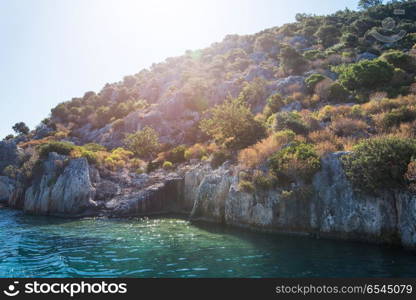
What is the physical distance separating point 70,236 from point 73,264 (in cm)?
688

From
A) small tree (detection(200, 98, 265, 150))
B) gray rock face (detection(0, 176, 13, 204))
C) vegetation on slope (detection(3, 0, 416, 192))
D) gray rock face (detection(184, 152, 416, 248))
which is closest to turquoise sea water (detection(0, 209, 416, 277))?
gray rock face (detection(184, 152, 416, 248))

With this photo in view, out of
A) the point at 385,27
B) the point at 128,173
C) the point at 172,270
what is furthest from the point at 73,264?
the point at 385,27

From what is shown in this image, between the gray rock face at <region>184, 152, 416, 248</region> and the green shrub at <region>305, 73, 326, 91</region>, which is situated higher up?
the green shrub at <region>305, 73, 326, 91</region>

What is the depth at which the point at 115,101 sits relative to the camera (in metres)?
72.4

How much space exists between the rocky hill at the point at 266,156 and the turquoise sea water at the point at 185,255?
2219mm

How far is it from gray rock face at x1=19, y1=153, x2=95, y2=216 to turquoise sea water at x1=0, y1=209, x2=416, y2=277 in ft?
23.3

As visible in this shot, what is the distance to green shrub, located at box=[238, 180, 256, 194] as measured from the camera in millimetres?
21234

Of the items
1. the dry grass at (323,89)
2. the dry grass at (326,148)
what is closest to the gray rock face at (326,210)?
the dry grass at (326,148)

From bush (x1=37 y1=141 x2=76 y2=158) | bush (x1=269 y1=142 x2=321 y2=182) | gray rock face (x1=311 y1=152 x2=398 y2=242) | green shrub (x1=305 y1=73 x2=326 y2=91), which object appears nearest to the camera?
gray rock face (x1=311 y1=152 x2=398 y2=242)

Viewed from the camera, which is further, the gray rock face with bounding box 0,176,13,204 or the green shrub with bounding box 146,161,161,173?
the gray rock face with bounding box 0,176,13,204

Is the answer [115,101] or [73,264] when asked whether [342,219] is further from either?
[115,101]

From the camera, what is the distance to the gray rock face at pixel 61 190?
29.0 metres

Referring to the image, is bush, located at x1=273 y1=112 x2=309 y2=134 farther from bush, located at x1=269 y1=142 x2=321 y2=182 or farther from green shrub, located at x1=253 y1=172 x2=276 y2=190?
green shrub, located at x1=253 y1=172 x2=276 y2=190

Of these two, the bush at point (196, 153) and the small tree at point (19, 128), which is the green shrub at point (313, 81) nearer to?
the bush at point (196, 153)
